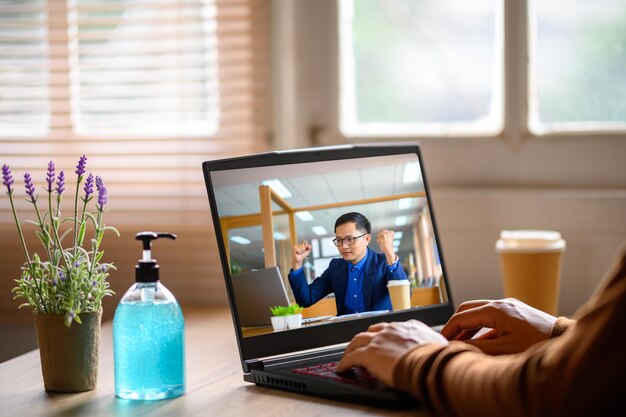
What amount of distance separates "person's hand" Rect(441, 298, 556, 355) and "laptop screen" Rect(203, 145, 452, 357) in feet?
0.55

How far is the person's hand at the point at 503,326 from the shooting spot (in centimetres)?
124

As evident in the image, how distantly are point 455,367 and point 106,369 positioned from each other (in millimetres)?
584

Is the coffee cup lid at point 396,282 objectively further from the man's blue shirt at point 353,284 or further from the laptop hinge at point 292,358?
the laptop hinge at point 292,358

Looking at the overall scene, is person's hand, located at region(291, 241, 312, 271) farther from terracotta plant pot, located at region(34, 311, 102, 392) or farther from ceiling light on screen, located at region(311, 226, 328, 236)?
terracotta plant pot, located at region(34, 311, 102, 392)

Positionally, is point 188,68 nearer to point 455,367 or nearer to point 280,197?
point 280,197

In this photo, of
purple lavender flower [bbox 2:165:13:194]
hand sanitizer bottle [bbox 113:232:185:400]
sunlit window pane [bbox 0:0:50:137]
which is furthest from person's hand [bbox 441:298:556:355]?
sunlit window pane [bbox 0:0:50:137]

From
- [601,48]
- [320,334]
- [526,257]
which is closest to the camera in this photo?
[320,334]

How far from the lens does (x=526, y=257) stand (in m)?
1.77

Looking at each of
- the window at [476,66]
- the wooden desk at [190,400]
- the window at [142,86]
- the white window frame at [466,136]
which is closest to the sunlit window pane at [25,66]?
the window at [142,86]

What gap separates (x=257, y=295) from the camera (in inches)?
50.2

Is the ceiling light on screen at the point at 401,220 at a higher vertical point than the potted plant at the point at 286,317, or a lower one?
higher

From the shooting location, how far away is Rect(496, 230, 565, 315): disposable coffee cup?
177cm

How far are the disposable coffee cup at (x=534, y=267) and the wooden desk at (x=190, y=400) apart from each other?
65cm

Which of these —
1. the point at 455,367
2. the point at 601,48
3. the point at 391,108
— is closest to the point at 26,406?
the point at 455,367
